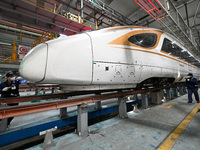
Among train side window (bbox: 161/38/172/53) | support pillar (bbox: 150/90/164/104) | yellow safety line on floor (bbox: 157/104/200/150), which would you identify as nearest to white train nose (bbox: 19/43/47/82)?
yellow safety line on floor (bbox: 157/104/200/150)

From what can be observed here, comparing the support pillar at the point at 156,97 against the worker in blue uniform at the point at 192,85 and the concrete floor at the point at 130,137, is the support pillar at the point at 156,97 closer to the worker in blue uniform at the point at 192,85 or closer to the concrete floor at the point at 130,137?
the worker in blue uniform at the point at 192,85

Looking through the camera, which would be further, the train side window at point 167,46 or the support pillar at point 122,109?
the train side window at point 167,46

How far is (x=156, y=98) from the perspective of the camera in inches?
165

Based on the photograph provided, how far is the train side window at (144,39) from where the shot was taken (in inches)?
101

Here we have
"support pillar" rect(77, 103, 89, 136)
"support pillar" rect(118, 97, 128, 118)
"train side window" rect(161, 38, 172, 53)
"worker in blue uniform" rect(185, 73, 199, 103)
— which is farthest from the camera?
"worker in blue uniform" rect(185, 73, 199, 103)

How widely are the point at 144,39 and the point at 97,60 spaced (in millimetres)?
1838

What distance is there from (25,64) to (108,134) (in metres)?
1.98

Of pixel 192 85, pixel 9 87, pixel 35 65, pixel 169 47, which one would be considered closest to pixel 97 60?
pixel 35 65

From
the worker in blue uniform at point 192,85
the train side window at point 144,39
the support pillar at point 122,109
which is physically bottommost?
the support pillar at point 122,109

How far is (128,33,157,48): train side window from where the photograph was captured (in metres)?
2.56

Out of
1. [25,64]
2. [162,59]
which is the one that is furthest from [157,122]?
[25,64]

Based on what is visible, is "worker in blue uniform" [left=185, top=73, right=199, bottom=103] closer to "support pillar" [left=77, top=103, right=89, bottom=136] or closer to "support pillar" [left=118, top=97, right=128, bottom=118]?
"support pillar" [left=118, top=97, right=128, bottom=118]

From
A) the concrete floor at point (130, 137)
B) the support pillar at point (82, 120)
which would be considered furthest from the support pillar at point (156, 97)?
the support pillar at point (82, 120)

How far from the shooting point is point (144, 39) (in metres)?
2.80
